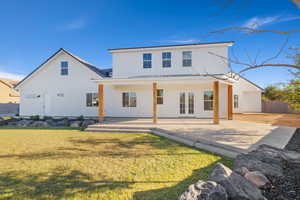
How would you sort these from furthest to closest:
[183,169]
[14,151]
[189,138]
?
[189,138]
[14,151]
[183,169]

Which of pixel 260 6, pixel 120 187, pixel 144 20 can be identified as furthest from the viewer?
pixel 144 20

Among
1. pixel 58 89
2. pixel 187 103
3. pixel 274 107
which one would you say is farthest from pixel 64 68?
pixel 274 107

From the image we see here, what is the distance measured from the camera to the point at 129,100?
43.0 feet

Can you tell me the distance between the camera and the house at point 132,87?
39.1 ft

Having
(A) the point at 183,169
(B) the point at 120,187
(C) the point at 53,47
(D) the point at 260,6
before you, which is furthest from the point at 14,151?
(C) the point at 53,47

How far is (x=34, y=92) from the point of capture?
14.3 meters

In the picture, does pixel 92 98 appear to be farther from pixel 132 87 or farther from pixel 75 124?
pixel 132 87

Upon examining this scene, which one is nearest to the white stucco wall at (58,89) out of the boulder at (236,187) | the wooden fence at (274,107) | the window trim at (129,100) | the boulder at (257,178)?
the window trim at (129,100)

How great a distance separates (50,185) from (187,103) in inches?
424

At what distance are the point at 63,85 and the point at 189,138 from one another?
42.6 feet

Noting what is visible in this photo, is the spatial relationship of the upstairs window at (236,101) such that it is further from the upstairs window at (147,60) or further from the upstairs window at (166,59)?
the upstairs window at (147,60)

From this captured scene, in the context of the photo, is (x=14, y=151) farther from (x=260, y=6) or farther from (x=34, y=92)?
(x=34, y=92)

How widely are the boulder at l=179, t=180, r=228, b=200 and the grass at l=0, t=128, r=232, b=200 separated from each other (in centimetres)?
63

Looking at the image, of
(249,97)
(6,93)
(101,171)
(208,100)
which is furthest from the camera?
(6,93)
